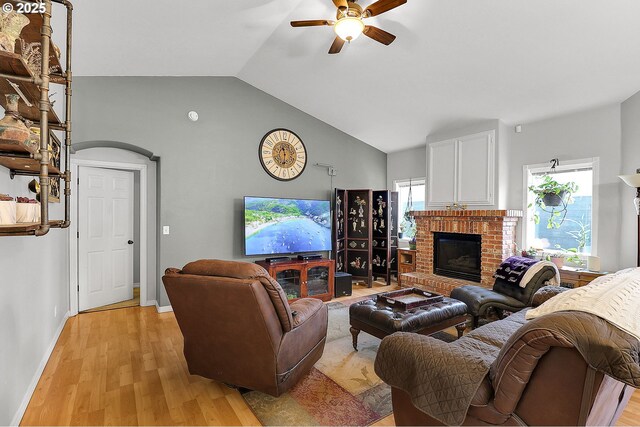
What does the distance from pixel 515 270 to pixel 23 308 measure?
4.22m

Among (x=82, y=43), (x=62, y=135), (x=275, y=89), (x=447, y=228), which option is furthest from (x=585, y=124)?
(x=62, y=135)

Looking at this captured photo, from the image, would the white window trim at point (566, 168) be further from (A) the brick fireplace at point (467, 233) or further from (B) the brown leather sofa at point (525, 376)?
(B) the brown leather sofa at point (525, 376)

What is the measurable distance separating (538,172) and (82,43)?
5316mm

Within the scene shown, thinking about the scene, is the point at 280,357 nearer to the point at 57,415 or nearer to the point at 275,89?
the point at 57,415

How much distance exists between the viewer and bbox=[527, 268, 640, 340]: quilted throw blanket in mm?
1176

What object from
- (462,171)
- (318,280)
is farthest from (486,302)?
(318,280)

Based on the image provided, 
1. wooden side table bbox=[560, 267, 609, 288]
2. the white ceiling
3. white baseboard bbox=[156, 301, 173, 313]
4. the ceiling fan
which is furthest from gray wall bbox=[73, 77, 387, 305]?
wooden side table bbox=[560, 267, 609, 288]

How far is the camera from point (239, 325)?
6.42 feet

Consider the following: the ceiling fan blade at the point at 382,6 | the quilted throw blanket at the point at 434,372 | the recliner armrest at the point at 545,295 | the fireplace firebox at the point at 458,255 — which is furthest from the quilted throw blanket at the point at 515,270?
the ceiling fan blade at the point at 382,6

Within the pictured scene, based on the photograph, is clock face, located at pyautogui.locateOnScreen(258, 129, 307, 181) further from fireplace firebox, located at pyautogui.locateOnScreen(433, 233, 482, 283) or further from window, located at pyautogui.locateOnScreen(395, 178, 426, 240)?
fireplace firebox, located at pyautogui.locateOnScreen(433, 233, 482, 283)

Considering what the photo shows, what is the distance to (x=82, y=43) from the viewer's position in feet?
9.39

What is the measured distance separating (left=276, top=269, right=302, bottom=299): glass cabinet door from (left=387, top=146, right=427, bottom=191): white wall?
2868 millimetres

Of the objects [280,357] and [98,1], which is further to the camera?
[98,1]

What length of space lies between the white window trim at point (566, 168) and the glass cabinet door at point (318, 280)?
2.79 metres
